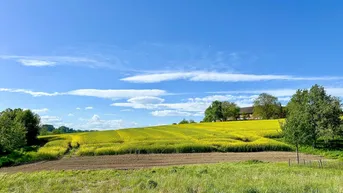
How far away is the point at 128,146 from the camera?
154ft

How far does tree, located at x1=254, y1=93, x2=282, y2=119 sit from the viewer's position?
405 ft

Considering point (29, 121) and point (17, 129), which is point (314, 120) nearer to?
point (17, 129)

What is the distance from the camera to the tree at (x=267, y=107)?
12338cm

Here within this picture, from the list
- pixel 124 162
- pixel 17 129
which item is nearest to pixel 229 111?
pixel 17 129

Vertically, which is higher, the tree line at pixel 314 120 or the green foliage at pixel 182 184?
the tree line at pixel 314 120

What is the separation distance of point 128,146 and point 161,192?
4107cm

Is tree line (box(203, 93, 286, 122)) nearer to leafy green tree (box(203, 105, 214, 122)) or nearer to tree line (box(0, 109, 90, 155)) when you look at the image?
leafy green tree (box(203, 105, 214, 122))

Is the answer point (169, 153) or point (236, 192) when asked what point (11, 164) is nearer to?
point (169, 153)

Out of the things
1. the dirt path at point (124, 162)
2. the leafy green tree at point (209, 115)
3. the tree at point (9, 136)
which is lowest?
the dirt path at point (124, 162)

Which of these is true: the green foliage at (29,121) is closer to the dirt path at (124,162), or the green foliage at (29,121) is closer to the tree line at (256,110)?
the dirt path at (124,162)

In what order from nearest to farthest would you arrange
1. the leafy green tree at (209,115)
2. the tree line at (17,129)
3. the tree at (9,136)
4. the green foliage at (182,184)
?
the green foliage at (182,184)
the tree at (9,136)
the tree line at (17,129)
the leafy green tree at (209,115)

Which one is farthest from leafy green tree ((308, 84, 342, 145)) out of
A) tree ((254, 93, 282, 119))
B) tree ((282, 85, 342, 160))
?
tree ((254, 93, 282, 119))

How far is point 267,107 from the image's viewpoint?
125 m

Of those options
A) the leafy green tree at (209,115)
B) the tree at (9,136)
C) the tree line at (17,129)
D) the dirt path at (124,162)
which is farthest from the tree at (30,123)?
the leafy green tree at (209,115)
